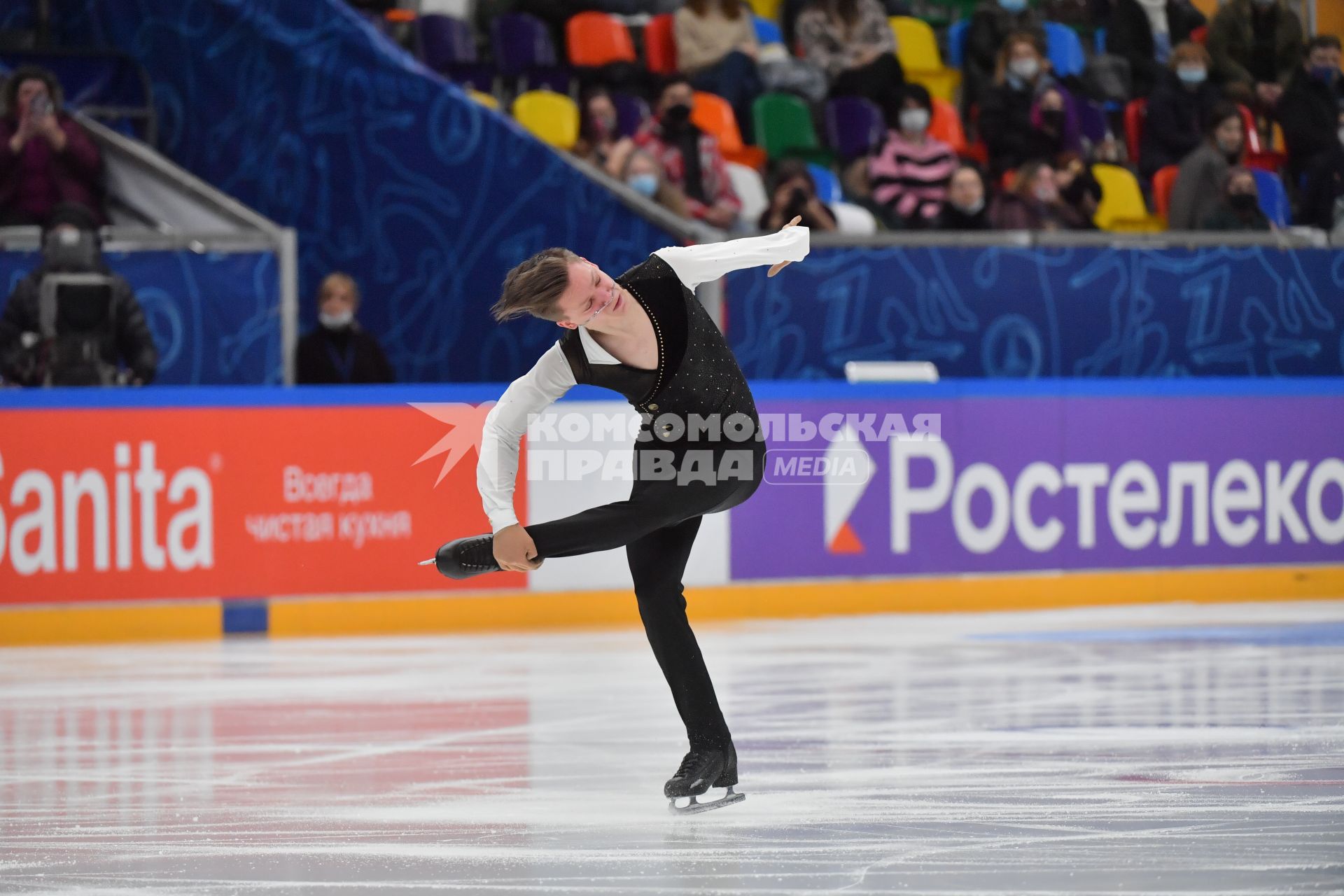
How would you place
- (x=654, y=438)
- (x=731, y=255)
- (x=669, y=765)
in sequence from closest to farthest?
(x=654, y=438)
(x=731, y=255)
(x=669, y=765)

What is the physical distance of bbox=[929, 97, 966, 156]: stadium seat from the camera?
11.8 metres

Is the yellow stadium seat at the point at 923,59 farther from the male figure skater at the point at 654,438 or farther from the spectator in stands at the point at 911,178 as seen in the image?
the male figure skater at the point at 654,438

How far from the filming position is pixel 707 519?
872 cm

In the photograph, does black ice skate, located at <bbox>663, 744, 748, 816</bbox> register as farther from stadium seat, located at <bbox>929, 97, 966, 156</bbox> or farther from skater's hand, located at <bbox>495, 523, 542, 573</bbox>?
stadium seat, located at <bbox>929, 97, 966, 156</bbox>

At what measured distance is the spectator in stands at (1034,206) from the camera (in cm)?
1031

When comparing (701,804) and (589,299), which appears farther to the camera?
(701,804)

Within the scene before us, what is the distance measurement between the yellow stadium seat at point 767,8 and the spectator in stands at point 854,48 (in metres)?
0.58

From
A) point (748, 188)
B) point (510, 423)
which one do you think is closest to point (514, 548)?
point (510, 423)

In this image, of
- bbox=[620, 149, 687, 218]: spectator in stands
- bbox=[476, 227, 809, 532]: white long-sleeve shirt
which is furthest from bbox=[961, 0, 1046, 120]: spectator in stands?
bbox=[476, 227, 809, 532]: white long-sleeve shirt

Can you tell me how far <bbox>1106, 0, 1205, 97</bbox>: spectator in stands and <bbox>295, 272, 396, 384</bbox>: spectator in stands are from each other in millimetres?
6403

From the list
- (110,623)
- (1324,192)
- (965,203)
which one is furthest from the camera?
(1324,192)

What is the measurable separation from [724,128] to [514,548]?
310 inches

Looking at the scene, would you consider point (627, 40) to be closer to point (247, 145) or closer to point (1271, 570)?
point (247, 145)

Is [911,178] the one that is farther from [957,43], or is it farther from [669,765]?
[669,765]
